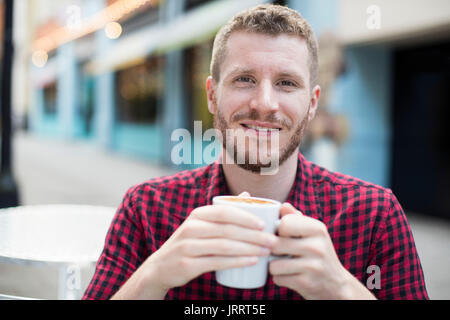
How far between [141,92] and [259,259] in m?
13.4

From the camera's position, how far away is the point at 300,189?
1403 mm

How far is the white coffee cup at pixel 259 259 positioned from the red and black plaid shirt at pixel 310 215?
1.07 feet

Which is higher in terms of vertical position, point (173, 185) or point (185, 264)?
point (173, 185)

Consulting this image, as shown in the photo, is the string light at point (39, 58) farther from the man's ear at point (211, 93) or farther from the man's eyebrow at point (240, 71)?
the man's eyebrow at point (240, 71)

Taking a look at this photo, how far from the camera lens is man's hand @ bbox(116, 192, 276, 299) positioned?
88 cm

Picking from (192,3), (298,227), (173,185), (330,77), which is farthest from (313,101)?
Answer: (192,3)

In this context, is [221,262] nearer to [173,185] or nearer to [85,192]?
[173,185]

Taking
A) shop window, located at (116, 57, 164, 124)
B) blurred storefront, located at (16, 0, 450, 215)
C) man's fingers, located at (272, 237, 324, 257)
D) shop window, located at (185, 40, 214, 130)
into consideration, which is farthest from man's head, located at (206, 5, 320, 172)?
shop window, located at (116, 57, 164, 124)

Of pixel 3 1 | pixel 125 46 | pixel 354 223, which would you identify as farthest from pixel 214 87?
pixel 125 46

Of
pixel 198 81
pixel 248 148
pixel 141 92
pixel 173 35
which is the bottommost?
pixel 248 148

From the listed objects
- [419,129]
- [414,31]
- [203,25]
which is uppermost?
[203,25]

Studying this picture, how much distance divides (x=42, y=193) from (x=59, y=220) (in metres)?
5.96
